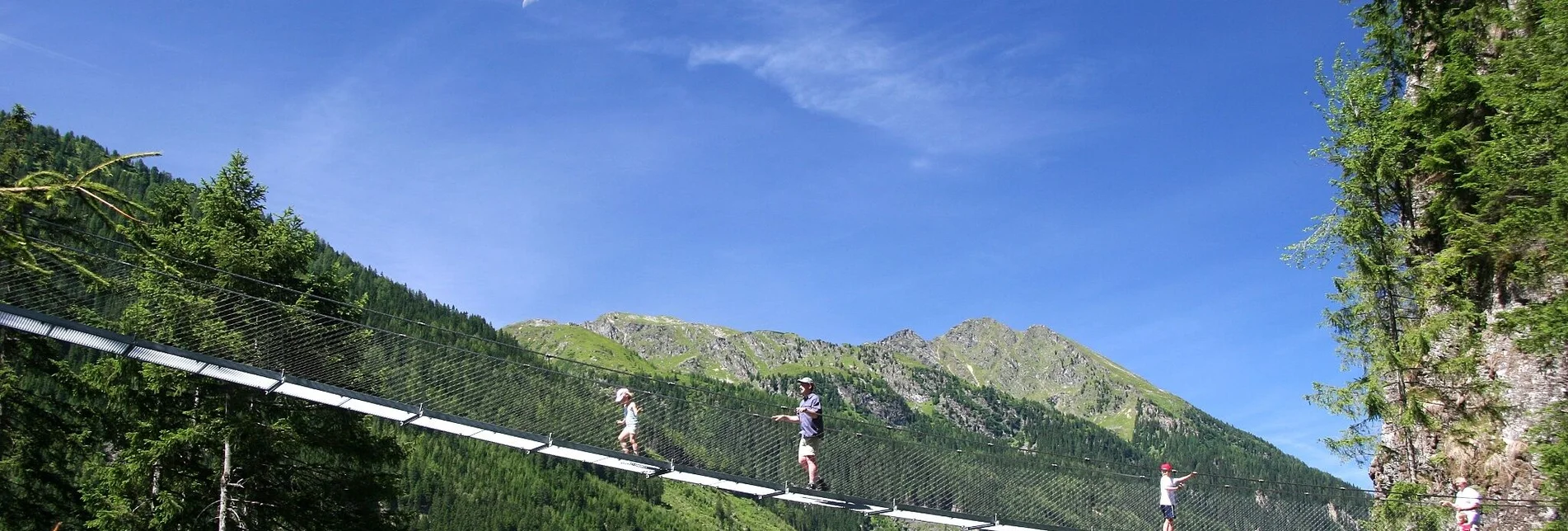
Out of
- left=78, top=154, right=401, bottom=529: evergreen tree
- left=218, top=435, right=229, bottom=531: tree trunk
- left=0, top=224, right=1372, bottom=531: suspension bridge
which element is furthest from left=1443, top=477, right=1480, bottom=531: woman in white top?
left=218, top=435, right=229, bottom=531: tree trunk

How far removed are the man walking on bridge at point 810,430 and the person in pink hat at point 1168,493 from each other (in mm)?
3896

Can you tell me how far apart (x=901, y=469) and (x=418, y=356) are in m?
5.59

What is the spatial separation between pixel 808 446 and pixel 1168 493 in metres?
4.21

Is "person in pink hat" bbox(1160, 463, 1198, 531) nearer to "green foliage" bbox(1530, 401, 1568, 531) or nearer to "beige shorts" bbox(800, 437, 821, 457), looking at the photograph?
"green foliage" bbox(1530, 401, 1568, 531)

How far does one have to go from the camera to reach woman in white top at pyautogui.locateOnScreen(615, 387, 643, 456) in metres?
12.0

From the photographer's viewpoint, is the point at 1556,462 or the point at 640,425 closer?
the point at 1556,462

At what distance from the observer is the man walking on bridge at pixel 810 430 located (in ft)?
39.7

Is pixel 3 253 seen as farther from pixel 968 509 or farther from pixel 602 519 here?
pixel 602 519

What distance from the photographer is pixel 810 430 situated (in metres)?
12.1

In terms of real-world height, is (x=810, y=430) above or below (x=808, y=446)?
above

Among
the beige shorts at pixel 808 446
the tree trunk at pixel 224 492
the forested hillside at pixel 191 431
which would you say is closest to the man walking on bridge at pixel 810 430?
the beige shorts at pixel 808 446

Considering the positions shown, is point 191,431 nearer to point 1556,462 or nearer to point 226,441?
point 226,441

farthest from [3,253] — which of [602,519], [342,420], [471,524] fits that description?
[602,519]

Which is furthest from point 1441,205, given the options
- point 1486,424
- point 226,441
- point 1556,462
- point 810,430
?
point 226,441
